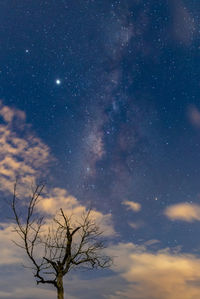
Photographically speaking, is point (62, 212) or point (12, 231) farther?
point (62, 212)

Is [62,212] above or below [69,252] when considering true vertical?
above

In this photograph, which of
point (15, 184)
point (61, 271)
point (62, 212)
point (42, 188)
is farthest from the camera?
point (62, 212)

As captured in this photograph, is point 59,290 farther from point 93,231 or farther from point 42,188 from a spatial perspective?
point 42,188

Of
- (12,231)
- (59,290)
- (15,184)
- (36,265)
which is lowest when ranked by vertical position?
(59,290)

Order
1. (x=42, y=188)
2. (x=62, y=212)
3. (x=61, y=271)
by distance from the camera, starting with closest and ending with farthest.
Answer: (x=42, y=188), (x=61, y=271), (x=62, y=212)

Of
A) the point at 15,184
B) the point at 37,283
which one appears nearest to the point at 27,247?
the point at 37,283

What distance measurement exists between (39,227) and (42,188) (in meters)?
1.87

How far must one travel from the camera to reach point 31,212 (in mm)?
13594

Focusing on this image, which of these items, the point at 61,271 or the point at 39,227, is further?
the point at 61,271

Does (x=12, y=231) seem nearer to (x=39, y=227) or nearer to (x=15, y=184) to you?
(x=39, y=227)

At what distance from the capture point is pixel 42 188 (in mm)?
14047

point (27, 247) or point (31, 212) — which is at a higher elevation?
point (31, 212)

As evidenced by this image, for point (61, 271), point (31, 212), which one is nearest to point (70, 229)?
point (61, 271)

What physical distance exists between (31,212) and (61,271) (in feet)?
12.5
